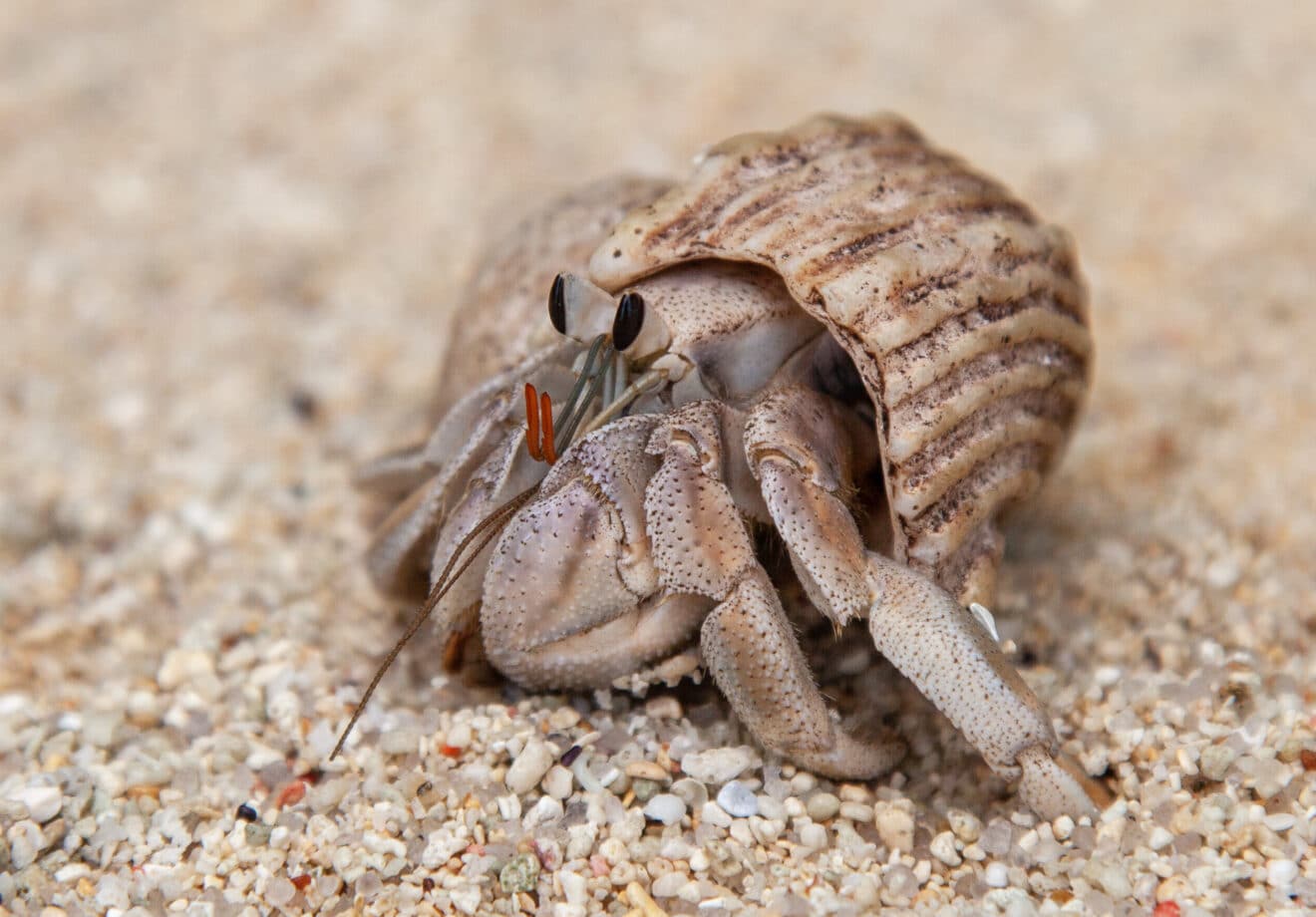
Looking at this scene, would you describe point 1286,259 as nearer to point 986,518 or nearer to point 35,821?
point 986,518

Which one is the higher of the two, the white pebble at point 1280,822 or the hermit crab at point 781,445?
the hermit crab at point 781,445

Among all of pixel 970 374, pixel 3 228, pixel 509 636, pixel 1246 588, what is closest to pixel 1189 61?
pixel 1246 588

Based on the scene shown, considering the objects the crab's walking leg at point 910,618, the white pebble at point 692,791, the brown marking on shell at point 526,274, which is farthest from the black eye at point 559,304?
the white pebble at point 692,791

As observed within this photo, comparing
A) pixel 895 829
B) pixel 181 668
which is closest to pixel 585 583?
pixel 895 829

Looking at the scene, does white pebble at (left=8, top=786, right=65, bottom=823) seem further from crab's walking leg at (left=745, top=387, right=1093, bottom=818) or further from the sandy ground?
crab's walking leg at (left=745, top=387, right=1093, bottom=818)

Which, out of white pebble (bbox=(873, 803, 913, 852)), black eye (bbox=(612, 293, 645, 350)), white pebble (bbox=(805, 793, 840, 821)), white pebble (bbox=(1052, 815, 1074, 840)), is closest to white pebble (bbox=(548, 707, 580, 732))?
white pebble (bbox=(805, 793, 840, 821))

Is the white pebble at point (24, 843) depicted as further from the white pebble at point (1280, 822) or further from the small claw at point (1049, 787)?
the white pebble at point (1280, 822)
